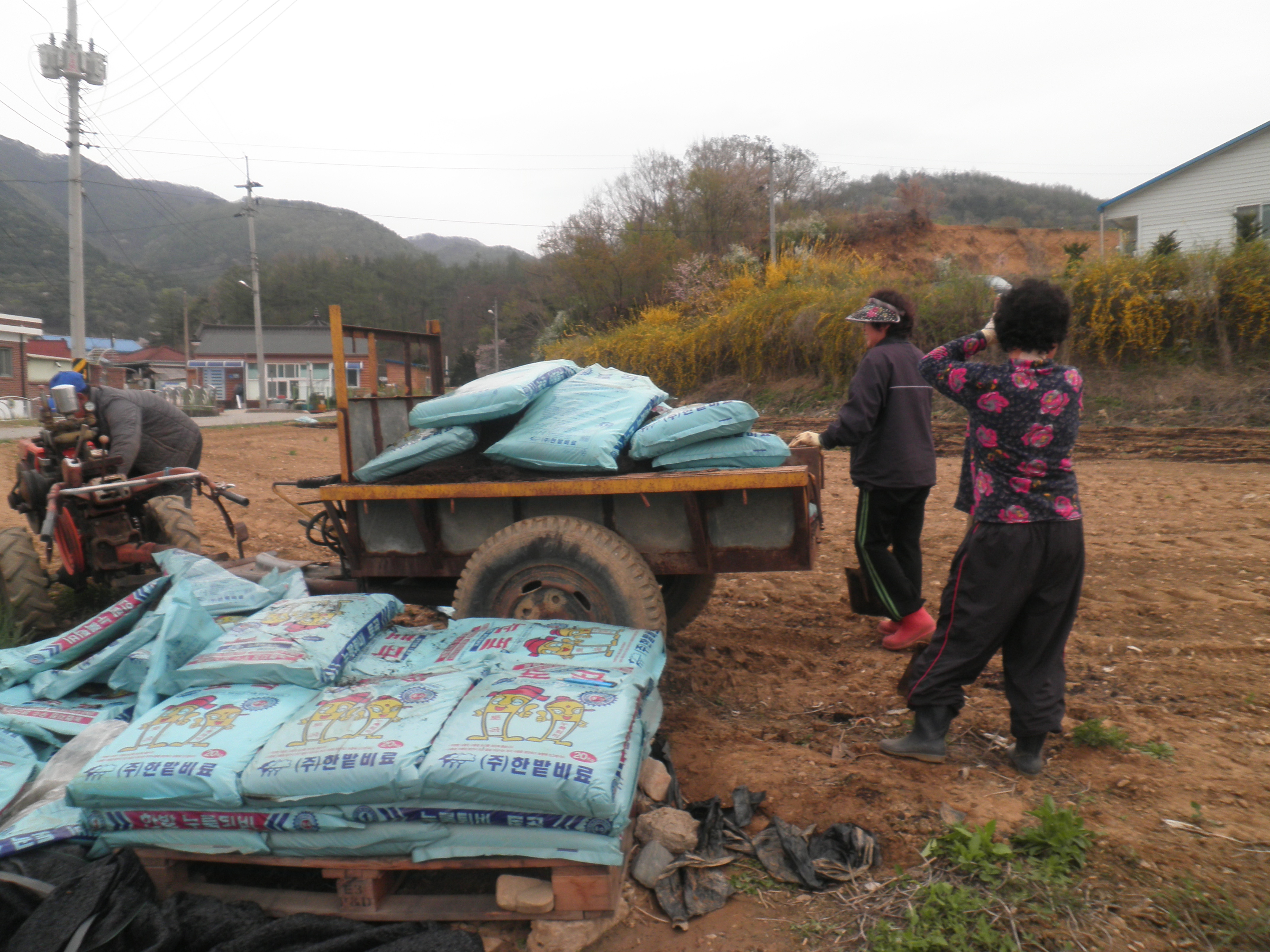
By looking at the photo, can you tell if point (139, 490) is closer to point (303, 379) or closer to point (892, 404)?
point (892, 404)

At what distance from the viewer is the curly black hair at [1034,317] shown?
8.37 ft

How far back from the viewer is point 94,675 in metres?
3.30

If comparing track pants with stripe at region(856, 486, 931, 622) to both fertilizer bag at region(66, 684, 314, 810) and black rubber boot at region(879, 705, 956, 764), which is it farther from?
fertilizer bag at region(66, 684, 314, 810)

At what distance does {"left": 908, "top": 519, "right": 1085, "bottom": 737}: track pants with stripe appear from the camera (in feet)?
8.45

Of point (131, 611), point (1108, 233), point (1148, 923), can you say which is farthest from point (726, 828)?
point (1108, 233)

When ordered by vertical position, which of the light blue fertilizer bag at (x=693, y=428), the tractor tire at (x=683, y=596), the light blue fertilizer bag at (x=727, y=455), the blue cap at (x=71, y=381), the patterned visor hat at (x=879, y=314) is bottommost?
the tractor tire at (x=683, y=596)

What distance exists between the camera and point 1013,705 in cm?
272

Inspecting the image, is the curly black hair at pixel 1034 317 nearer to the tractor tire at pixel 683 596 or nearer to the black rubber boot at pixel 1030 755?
the black rubber boot at pixel 1030 755

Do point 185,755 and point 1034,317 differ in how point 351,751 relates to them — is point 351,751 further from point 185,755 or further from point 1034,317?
point 1034,317

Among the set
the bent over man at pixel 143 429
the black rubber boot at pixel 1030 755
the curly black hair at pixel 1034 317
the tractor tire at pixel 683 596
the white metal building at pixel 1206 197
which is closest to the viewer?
the curly black hair at pixel 1034 317

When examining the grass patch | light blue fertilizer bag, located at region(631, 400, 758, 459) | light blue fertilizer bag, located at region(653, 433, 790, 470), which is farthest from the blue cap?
the grass patch

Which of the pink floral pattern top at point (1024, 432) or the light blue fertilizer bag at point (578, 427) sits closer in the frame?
the pink floral pattern top at point (1024, 432)

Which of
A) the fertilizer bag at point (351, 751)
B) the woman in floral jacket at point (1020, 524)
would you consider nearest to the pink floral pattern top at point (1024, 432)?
the woman in floral jacket at point (1020, 524)

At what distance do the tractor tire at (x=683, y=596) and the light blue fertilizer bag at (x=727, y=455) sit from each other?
0.99 meters
